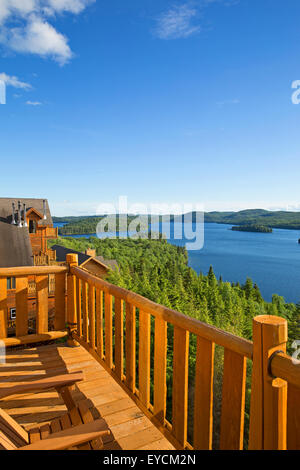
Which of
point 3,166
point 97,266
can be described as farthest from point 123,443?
point 3,166

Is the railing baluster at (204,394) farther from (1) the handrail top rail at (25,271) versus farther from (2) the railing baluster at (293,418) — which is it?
(1) the handrail top rail at (25,271)

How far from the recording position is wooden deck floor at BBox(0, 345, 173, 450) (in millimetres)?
2020

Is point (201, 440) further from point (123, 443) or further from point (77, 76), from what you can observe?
point (77, 76)

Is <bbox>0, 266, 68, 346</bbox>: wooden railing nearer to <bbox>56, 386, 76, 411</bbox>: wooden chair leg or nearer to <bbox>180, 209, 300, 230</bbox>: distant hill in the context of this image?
<bbox>56, 386, 76, 411</bbox>: wooden chair leg

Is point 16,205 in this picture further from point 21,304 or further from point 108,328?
point 108,328

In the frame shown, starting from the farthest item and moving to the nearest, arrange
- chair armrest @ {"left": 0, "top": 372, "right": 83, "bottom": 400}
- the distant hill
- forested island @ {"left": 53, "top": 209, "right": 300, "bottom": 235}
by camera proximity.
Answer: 1. the distant hill
2. forested island @ {"left": 53, "top": 209, "right": 300, "bottom": 235}
3. chair armrest @ {"left": 0, "top": 372, "right": 83, "bottom": 400}

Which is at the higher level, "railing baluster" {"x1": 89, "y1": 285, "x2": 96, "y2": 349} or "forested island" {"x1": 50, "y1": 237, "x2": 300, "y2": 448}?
"railing baluster" {"x1": 89, "y1": 285, "x2": 96, "y2": 349}

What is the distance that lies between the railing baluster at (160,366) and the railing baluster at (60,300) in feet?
6.59

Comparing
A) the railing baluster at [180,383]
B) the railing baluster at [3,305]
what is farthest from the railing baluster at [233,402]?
the railing baluster at [3,305]

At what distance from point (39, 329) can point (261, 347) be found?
303cm

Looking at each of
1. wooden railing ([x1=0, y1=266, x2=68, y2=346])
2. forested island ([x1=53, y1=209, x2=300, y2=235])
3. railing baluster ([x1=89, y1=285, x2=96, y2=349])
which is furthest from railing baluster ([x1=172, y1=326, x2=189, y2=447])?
forested island ([x1=53, y1=209, x2=300, y2=235])

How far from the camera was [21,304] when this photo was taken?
3277 mm

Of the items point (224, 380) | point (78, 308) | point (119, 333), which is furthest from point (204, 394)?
point (78, 308)

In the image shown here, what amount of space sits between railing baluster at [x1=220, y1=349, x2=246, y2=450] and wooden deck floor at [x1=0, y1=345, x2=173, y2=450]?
32.2 inches
